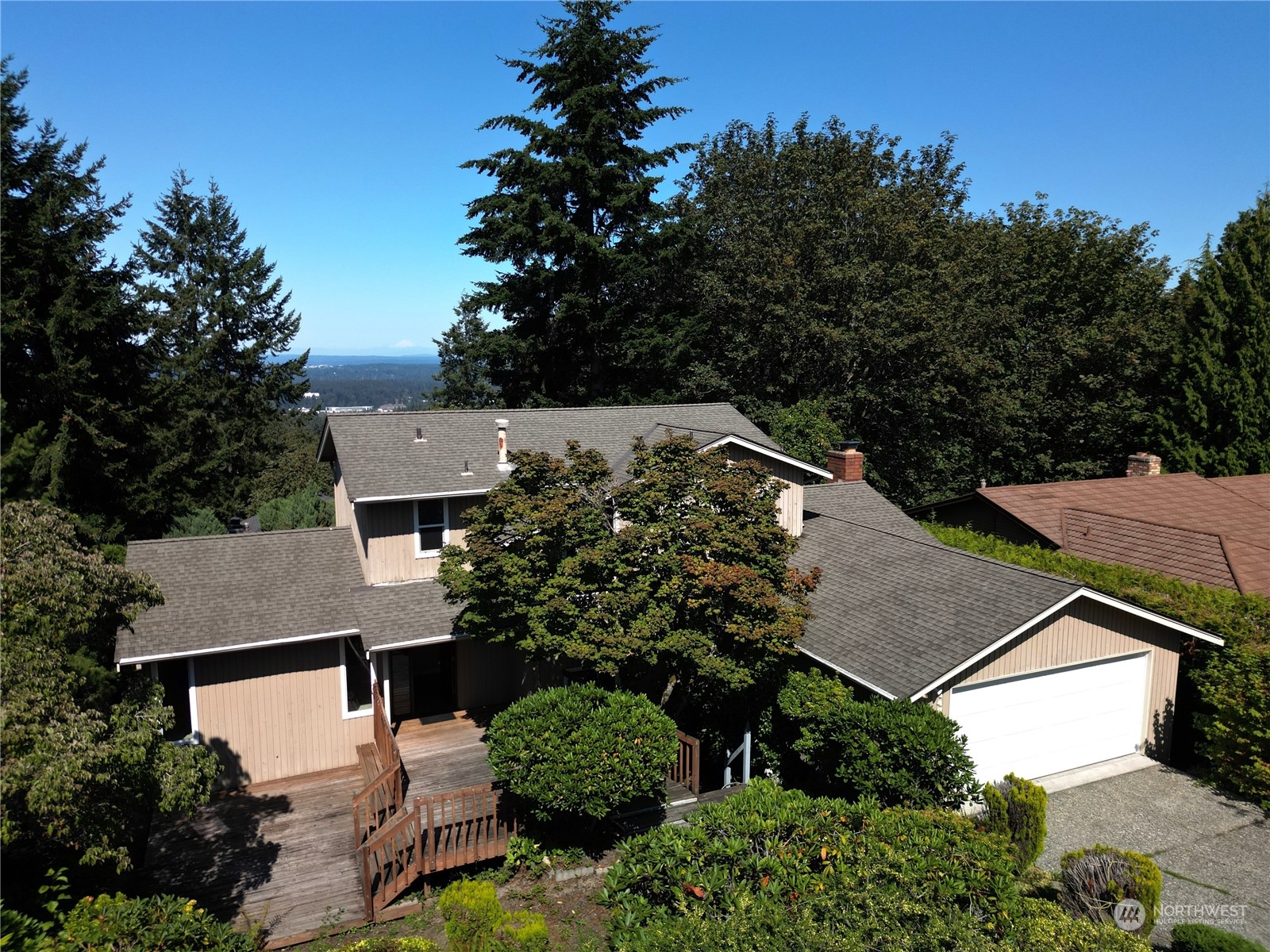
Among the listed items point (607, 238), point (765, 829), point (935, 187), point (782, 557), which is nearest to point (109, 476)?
point (607, 238)

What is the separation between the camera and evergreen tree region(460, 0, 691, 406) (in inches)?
1189

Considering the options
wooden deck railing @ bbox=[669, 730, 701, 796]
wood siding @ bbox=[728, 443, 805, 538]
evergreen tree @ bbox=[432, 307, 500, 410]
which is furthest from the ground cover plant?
evergreen tree @ bbox=[432, 307, 500, 410]

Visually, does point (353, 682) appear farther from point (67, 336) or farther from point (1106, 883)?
point (67, 336)

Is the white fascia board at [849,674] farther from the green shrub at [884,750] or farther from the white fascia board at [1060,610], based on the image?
the white fascia board at [1060,610]

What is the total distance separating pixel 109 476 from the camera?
25031 mm

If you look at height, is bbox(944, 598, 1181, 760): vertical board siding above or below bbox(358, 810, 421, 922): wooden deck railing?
above

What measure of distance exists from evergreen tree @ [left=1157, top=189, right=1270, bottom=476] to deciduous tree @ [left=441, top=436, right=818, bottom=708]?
27.9 metres

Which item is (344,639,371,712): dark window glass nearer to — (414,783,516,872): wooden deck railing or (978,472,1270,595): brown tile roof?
(414,783,516,872): wooden deck railing

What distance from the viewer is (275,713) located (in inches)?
574

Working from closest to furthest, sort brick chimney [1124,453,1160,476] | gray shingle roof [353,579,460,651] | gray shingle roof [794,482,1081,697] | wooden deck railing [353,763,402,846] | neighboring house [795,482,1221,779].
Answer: wooden deck railing [353,763,402,846]
gray shingle roof [794,482,1081,697]
neighboring house [795,482,1221,779]
gray shingle roof [353,579,460,651]
brick chimney [1124,453,1160,476]

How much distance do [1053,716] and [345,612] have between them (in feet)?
44.0

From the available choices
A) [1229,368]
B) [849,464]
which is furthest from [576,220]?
[1229,368]

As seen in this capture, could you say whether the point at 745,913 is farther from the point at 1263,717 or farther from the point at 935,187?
the point at 935,187

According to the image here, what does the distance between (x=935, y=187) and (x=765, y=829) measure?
37.4m
